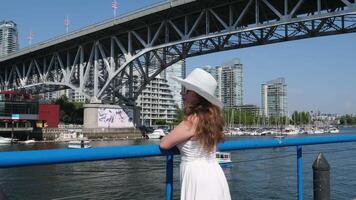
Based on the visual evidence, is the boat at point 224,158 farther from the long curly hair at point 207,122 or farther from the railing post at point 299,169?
the railing post at point 299,169

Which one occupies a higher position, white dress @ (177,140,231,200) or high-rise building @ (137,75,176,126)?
high-rise building @ (137,75,176,126)

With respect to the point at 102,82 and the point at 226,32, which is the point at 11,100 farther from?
the point at 226,32

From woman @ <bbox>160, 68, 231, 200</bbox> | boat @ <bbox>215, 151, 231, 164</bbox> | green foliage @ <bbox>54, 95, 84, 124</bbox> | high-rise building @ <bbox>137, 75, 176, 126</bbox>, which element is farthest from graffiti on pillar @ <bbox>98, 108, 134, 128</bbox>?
high-rise building @ <bbox>137, 75, 176, 126</bbox>

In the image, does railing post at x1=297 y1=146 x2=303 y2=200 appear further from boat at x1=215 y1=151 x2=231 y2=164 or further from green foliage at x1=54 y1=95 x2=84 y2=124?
green foliage at x1=54 y1=95 x2=84 y2=124

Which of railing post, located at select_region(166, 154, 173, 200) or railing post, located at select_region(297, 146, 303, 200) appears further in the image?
railing post, located at select_region(297, 146, 303, 200)

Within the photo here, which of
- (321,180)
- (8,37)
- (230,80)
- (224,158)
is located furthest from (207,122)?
(230,80)

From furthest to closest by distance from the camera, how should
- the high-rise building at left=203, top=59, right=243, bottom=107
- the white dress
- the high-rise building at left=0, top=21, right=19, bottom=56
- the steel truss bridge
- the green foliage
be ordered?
the high-rise building at left=203, top=59, right=243, bottom=107 < the high-rise building at left=0, top=21, right=19, bottom=56 < the green foliage < the steel truss bridge < the white dress

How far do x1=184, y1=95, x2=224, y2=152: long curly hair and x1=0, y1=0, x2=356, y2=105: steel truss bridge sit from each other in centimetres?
3931

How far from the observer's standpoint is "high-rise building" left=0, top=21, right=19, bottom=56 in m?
147

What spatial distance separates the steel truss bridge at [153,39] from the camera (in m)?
46.9

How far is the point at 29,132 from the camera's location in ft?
266

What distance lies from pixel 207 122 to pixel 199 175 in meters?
0.35

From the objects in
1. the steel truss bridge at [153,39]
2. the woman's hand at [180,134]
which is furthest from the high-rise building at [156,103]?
the woman's hand at [180,134]

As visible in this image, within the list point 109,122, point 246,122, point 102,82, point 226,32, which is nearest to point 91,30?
point 102,82
